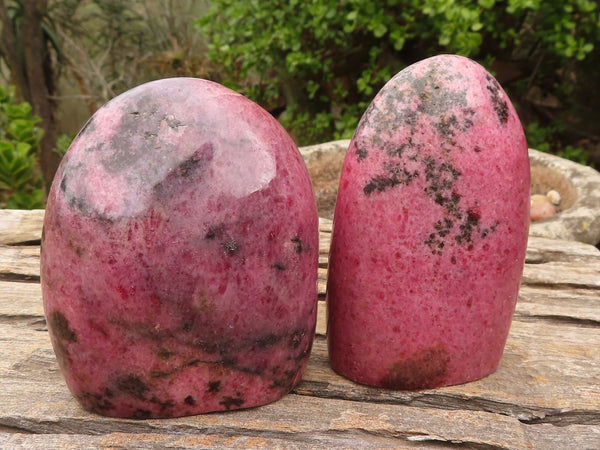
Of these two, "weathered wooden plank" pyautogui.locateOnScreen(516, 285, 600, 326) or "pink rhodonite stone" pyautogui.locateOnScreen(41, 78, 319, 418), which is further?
"weathered wooden plank" pyautogui.locateOnScreen(516, 285, 600, 326)

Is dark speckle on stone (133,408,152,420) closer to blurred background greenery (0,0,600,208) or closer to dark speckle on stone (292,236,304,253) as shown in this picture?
dark speckle on stone (292,236,304,253)

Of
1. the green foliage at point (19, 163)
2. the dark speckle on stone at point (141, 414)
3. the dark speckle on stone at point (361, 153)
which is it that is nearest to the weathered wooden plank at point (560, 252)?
the dark speckle on stone at point (361, 153)

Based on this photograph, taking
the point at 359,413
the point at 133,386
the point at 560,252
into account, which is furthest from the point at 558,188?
the point at 133,386

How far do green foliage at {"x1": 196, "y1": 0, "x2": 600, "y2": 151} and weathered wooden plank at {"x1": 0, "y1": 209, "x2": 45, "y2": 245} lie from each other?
1.26m

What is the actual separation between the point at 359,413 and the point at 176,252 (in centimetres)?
37

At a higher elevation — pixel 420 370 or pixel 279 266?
pixel 279 266

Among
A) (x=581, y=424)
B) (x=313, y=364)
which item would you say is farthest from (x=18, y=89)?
(x=581, y=424)

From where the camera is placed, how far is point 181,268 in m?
0.89

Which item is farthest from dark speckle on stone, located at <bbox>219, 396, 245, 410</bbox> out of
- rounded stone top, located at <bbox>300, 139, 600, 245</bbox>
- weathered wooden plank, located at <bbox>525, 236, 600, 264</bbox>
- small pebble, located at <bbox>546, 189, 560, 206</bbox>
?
small pebble, located at <bbox>546, 189, 560, 206</bbox>

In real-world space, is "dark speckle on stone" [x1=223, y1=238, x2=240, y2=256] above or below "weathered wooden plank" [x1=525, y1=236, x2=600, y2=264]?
above

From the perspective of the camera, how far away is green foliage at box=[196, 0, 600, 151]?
2.56 meters

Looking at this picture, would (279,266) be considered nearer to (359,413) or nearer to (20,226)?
(359,413)

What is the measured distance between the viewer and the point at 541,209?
216 centimetres

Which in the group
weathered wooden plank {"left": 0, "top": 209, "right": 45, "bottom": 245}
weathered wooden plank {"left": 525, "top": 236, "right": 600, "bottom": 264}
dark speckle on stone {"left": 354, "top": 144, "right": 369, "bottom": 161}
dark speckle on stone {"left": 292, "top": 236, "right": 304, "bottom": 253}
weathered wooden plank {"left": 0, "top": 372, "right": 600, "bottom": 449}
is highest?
dark speckle on stone {"left": 354, "top": 144, "right": 369, "bottom": 161}
